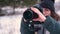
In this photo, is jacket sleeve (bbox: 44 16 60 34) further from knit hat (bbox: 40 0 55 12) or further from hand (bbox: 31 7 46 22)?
knit hat (bbox: 40 0 55 12)

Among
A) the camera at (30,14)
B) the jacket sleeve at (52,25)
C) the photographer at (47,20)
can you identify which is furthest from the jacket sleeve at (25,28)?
the jacket sleeve at (52,25)

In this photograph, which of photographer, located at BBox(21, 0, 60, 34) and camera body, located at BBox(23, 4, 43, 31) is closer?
photographer, located at BBox(21, 0, 60, 34)

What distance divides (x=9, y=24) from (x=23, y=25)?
13.7 feet

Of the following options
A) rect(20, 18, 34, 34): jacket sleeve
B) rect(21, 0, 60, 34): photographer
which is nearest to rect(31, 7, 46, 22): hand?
rect(21, 0, 60, 34): photographer

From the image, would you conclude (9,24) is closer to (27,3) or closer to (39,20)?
(27,3)

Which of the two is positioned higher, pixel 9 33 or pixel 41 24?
pixel 41 24

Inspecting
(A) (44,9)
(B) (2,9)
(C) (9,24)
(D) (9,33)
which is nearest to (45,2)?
(A) (44,9)

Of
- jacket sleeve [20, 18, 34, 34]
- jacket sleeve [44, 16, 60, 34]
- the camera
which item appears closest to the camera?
jacket sleeve [44, 16, 60, 34]

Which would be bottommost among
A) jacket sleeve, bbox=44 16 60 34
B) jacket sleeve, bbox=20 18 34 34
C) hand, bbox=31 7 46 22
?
jacket sleeve, bbox=20 18 34 34

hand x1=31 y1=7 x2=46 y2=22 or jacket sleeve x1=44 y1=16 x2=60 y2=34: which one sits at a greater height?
hand x1=31 y1=7 x2=46 y2=22

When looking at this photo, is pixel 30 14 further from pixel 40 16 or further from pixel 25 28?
pixel 25 28

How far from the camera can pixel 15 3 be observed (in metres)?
8.33

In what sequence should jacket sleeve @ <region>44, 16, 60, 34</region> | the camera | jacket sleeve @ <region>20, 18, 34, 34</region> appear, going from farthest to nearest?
1. jacket sleeve @ <region>20, 18, 34, 34</region>
2. the camera
3. jacket sleeve @ <region>44, 16, 60, 34</region>

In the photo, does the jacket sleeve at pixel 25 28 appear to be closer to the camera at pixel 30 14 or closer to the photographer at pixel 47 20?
the photographer at pixel 47 20
